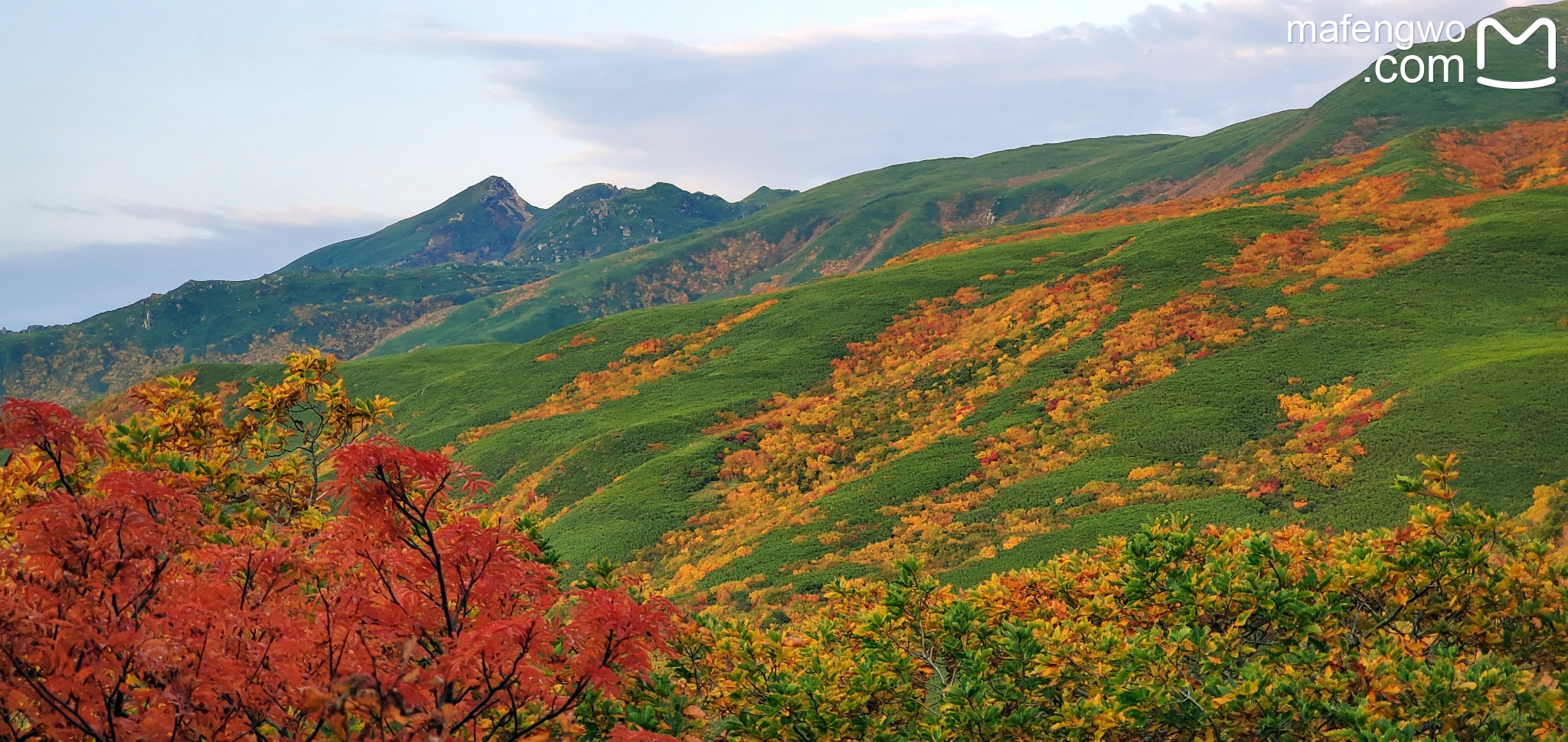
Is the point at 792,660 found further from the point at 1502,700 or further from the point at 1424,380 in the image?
the point at 1424,380

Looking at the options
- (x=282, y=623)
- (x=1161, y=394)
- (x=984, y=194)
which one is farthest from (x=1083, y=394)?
(x=984, y=194)

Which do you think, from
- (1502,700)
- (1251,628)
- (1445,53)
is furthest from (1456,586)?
(1445,53)

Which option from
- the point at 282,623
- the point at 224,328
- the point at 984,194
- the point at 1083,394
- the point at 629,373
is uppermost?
the point at 984,194

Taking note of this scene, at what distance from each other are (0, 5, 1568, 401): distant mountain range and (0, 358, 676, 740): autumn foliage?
111m

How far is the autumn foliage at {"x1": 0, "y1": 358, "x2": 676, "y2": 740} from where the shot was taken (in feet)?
18.5

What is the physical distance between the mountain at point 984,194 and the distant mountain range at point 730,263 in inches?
14.3

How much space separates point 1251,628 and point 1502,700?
2.14 meters

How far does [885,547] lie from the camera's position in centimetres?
2666

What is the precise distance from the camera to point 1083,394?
32.9 m

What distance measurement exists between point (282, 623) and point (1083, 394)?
3035 centimetres

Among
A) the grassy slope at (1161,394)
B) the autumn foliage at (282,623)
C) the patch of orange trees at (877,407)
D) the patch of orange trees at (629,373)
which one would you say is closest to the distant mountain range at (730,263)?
the patch of orange trees at (629,373)

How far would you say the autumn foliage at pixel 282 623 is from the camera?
18.5 feet

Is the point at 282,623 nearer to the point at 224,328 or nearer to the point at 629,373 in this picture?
the point at 629,373

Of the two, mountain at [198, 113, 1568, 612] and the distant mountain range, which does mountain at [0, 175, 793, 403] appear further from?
mountain at [198, 113, 1568, 612]
